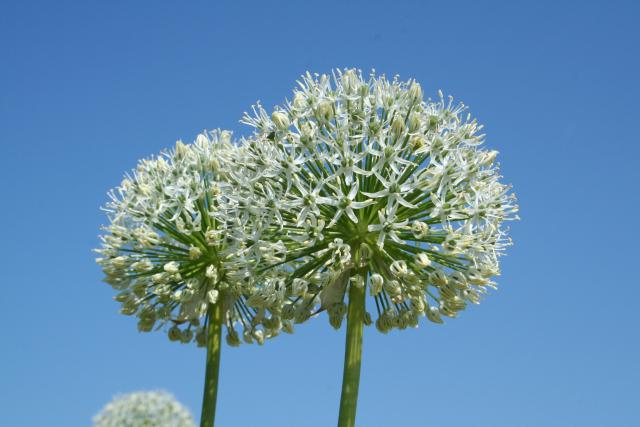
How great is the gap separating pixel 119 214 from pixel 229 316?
2589 millimetres

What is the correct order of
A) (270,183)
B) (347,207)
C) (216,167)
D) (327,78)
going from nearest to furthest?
(347,207), (270,183), (327,78), (216,167)

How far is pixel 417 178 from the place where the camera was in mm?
10641

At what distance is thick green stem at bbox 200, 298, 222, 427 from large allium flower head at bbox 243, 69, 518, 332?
102 inches

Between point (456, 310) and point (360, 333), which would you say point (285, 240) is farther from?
point (456, 310)

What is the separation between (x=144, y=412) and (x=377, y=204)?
1168cm

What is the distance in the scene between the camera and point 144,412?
19922 mm

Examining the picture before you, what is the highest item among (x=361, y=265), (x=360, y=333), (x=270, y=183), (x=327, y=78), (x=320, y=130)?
(x=327, y=78)

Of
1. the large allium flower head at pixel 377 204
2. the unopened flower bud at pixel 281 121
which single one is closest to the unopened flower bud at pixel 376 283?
the large allium flower head at pixel 377 204

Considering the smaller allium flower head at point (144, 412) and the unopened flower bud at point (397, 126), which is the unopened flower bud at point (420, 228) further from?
the smaller allium flower head at point (144, 412)

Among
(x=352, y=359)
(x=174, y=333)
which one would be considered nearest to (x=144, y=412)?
(x=174, y=333)

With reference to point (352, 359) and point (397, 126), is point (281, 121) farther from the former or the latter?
point (352, 359)

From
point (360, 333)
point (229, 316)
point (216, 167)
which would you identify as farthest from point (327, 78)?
point (229, 316)

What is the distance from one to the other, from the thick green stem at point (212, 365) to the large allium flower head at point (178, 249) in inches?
7.0

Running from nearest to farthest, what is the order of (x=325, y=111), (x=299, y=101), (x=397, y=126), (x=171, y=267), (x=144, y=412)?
(x=397, y=126) → (x=325, y=111) → (x=299, y=101) → (x=171, y=267) → (x=144, y=412)
